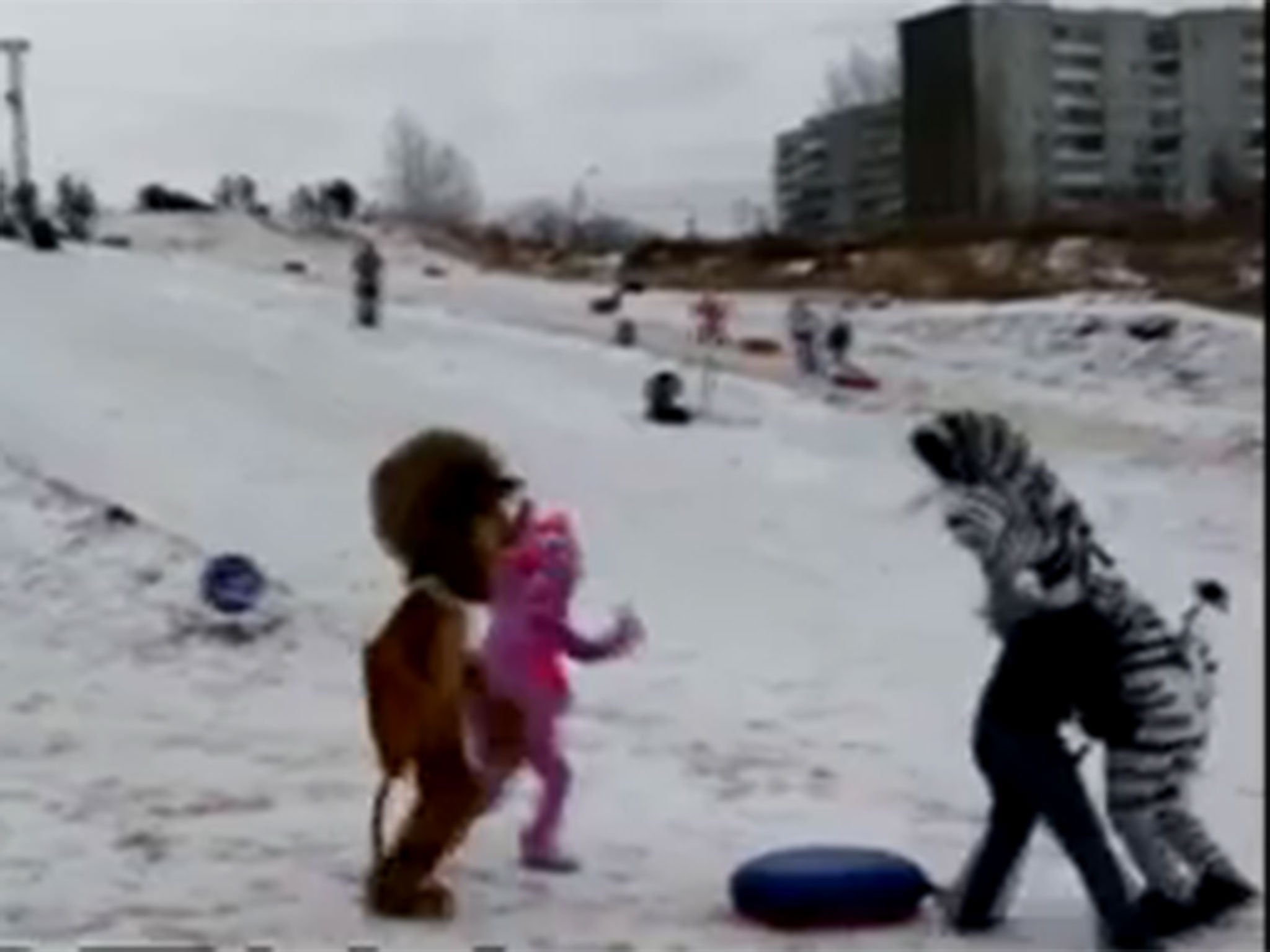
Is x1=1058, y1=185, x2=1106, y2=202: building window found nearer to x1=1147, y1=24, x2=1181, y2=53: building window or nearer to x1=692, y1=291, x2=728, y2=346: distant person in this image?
x1=1147, y1=24, x2=1181, y2=53: building window

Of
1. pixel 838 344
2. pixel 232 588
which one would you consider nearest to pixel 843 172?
pixel 232 588

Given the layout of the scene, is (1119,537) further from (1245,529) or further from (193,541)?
(1245,529)

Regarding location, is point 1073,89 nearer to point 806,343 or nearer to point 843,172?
point 843,172

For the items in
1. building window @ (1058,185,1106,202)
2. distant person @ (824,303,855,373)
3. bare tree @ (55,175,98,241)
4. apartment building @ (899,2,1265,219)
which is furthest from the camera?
bare tree @ (55,175,98,241)

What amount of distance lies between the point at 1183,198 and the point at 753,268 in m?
26.2

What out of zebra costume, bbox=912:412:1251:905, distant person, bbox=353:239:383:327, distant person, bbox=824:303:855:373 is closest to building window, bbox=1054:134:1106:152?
zebra costume, bbox=912:412:1251:905

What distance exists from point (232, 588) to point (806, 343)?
14.8 metres

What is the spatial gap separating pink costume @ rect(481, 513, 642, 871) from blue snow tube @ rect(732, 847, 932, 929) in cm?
54

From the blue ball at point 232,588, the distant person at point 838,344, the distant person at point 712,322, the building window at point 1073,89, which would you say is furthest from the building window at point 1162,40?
the distant person at point 712,322

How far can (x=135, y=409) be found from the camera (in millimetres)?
16219

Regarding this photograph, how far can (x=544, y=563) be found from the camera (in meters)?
4.96

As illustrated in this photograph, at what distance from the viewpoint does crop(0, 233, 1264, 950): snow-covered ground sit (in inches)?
185

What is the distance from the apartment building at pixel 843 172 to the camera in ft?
19.0

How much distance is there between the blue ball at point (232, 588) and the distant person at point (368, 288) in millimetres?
16019
